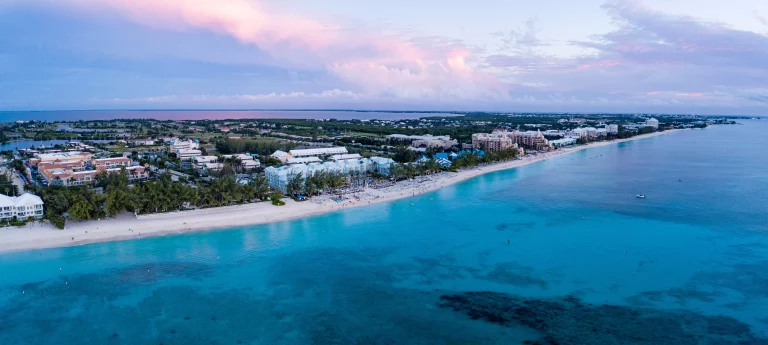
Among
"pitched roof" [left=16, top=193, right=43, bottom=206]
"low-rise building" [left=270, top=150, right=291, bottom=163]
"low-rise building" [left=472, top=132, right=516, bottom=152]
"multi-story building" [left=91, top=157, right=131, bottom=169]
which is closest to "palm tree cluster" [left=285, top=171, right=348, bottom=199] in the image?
"pitched roof" [left=16, top=193, right=43, bottom=206]

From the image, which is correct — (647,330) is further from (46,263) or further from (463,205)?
(46,263)

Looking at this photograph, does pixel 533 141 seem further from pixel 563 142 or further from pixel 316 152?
pixel 316 152

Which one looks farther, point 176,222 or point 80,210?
point 176,222

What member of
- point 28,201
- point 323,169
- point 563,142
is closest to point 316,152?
point 323,169

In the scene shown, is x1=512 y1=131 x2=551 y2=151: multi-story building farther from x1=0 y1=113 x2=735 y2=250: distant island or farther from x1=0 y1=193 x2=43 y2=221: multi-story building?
x1=0 y1=193 x2=43 y2=221: multi-story building

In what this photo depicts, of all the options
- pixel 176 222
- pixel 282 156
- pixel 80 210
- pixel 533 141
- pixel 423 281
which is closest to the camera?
pixel 423 281

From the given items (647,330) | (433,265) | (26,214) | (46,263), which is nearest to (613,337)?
(647,330)
